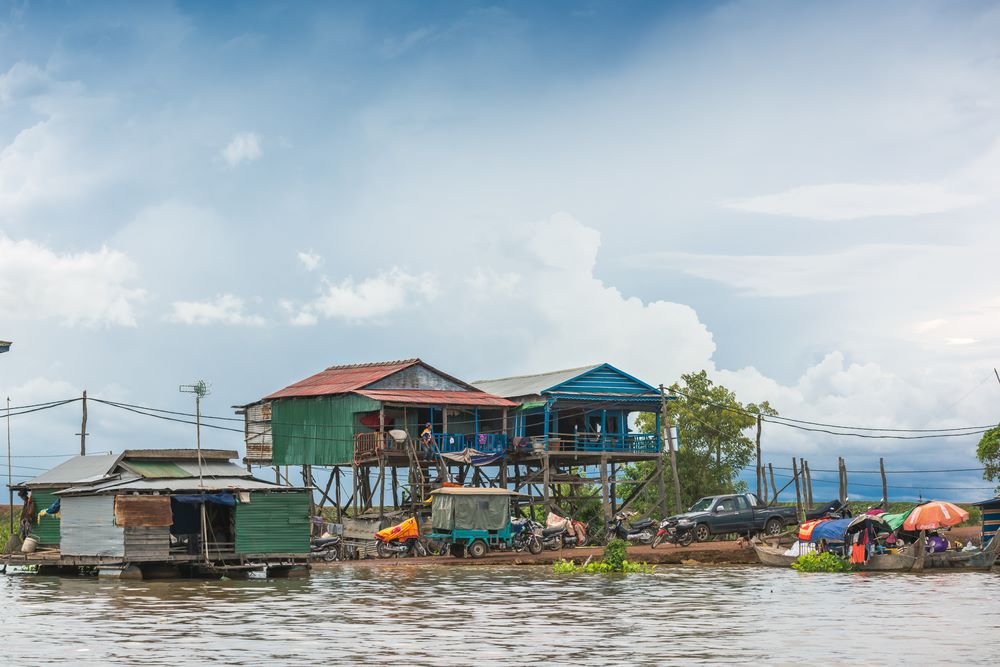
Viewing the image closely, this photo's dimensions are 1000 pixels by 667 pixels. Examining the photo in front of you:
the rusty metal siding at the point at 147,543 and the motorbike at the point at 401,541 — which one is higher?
the rusty metal siding at the point at 147,543

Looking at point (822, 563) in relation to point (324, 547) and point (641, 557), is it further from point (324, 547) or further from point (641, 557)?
point (324, 547)

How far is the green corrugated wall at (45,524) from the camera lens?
42469 millimetres

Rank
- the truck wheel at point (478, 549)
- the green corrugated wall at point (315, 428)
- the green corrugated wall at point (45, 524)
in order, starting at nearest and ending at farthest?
the truck wheel at point (478, 549) → the green corrugated wall at point (45, 524) → the green corrugated wall at point (315, 428)

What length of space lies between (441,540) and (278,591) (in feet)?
47.3

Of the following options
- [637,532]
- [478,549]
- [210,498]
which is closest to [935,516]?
[637,532]

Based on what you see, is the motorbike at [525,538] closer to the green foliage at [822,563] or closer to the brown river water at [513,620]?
the brown river water at [513,620]

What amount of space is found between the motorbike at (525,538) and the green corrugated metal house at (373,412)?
6.65 meters

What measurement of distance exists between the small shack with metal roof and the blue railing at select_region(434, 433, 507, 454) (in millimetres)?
12901

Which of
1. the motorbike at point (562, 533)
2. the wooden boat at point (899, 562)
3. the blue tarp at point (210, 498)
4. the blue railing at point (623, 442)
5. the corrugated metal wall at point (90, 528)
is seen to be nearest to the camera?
the corrugated metal wall at point (90, 528)

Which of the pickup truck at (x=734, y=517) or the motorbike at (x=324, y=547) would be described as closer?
the motorbike at (x=324, y=547)

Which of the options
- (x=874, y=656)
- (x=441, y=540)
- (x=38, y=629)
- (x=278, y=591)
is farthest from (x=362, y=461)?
(x=874, y=656)

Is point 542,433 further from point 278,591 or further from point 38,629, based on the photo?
point 38,629

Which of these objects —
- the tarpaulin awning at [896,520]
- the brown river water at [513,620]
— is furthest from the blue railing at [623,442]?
the brown river water at [513,620]

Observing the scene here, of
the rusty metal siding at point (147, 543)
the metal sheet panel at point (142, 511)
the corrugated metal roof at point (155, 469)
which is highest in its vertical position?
the corrugated metal roof at point (155, 469)
